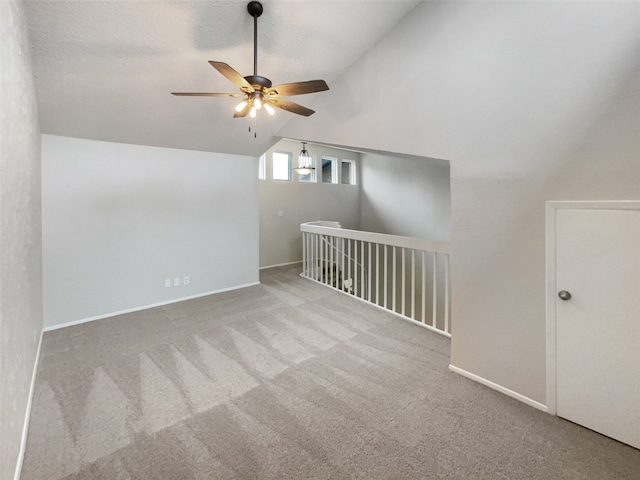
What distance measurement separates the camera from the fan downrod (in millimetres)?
2295

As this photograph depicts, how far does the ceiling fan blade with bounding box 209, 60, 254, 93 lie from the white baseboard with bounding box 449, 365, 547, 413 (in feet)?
9.41

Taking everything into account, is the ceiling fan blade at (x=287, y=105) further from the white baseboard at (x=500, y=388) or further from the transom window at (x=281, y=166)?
the transom window at (x=281, y=166)

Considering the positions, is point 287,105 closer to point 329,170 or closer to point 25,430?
point 25,430

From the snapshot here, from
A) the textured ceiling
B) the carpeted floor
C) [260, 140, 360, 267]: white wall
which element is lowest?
the carpeted floor

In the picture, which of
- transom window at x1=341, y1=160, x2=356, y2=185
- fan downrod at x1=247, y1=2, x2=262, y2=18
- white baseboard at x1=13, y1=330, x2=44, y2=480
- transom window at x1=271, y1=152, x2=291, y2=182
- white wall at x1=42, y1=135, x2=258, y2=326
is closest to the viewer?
white baseboard at x1=13, y1=330, x2=44, y2=480

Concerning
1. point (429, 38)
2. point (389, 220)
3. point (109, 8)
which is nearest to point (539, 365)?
point (429, 38)

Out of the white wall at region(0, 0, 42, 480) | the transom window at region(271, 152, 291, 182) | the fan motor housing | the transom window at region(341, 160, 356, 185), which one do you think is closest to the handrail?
the fan motor housing

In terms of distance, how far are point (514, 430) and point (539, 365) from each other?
1.60ft

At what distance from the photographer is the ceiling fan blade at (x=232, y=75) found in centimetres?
188

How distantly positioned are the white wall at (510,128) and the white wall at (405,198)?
151 inches

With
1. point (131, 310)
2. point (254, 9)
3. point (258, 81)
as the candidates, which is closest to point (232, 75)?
point (258, 81)

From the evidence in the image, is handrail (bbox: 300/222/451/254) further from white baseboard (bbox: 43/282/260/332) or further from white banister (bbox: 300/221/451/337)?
white baseboard (bbox: 43/282/260/332)

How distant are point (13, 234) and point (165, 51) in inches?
75.2

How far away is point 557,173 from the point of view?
1.87 metres
